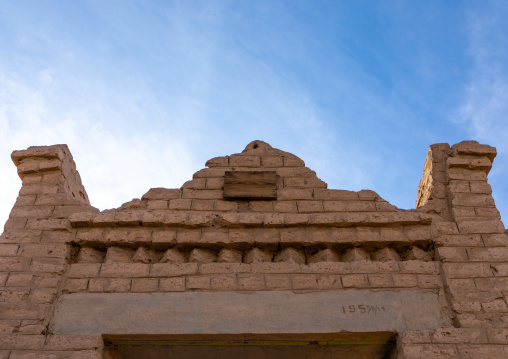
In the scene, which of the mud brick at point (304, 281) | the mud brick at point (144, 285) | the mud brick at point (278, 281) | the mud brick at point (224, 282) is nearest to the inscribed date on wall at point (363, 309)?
the mud brick at point (304, 281)

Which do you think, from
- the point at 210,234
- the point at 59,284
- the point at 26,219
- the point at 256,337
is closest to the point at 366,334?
the point at 256,337

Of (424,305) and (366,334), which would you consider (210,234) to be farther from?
(424,305)

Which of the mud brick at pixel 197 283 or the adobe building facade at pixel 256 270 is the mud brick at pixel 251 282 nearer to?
the adobe building facade at pixel 256 270

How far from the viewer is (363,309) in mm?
4203

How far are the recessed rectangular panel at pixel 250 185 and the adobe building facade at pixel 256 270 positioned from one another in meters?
0.01

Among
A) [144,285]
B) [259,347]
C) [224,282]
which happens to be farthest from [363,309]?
[144,285]

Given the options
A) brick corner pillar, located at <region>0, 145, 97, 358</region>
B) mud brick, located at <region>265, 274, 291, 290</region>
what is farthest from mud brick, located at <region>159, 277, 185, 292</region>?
brick corner pillar, located at <region>0, 145, 97, 358</region>

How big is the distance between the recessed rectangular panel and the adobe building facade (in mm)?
12

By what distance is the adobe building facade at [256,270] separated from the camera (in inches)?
162

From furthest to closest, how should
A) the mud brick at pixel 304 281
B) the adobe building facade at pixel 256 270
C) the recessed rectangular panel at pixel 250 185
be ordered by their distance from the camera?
the recessed rectangular panel at pixel 250 185
the mud brick at pixel 304 281
the adobe building facade at pixel 256 270

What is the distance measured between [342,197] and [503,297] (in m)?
1.47

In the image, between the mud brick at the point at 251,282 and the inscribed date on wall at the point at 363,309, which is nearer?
the inscribed date on wall at the point at 363,309

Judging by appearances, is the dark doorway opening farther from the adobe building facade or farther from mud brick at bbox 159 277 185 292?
mud brick at bbox 159 277 185 292

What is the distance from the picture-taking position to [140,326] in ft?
13.6
